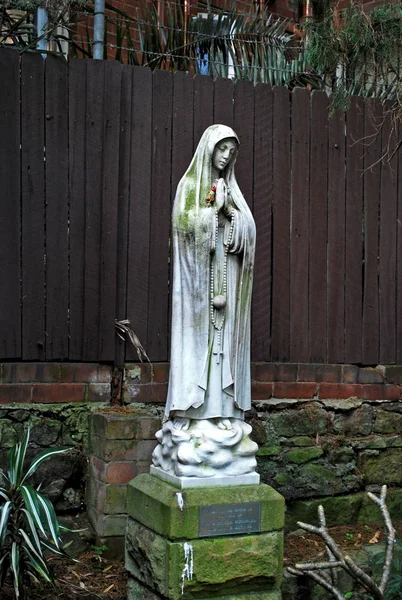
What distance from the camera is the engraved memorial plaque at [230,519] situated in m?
4.76

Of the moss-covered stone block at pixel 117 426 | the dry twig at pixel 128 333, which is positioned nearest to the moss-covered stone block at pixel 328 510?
the moss-covered stone block at pixel 117 426

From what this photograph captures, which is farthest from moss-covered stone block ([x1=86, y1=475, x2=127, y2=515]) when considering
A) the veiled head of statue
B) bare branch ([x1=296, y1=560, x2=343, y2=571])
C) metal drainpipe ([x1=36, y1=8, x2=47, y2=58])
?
metal drainpipe ([x1=36, y1=8, x2=47, y2=58])

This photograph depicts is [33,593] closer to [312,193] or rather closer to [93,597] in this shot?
[93,597]

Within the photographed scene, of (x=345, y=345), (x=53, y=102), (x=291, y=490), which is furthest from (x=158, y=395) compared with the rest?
(x=53, y=102)

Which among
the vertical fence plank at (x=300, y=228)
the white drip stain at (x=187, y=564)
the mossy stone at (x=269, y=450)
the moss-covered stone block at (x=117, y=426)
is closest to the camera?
the white drip stain at (x=187, y=564)

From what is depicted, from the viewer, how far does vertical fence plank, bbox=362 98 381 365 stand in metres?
7.03

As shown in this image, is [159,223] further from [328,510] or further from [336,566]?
[336,566]

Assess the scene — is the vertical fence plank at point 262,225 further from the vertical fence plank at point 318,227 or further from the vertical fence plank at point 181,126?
the vertical fence plank at point 181,126

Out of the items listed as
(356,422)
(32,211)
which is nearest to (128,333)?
(32,211)

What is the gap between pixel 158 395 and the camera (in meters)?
6.23

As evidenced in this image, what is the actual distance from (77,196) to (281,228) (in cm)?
165

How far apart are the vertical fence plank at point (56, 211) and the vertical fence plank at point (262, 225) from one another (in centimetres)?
150

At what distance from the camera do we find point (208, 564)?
4.73m

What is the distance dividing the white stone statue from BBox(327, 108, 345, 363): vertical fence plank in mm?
1908
